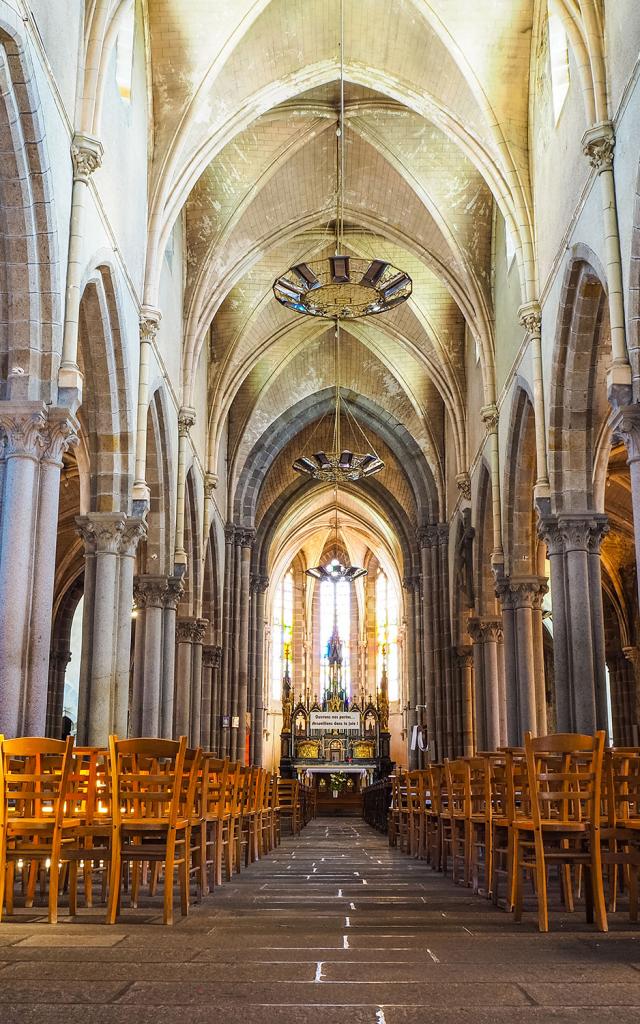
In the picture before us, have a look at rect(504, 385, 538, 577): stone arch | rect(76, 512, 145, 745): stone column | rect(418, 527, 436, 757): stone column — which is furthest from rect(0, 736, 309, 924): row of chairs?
rect(418, 527, 436, 757): stone column

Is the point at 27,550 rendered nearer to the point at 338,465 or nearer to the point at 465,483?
the point at 465,483

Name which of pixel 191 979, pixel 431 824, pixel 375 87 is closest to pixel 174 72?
pixel 375 87

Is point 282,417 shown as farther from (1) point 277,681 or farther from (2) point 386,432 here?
Result: (1) point 277,681

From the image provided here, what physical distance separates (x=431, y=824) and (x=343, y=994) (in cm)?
822

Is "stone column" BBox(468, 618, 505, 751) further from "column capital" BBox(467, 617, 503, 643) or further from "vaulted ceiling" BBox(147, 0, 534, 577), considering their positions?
"vaulted ceiling" BBox(147, 0, 534, 577)

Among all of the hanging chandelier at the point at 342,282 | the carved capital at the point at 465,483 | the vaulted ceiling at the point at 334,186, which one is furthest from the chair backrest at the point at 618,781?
the carved capital at the point at 465,483

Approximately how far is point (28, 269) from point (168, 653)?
9788 mm

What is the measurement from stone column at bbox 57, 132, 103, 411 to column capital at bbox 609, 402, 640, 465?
18.6ft

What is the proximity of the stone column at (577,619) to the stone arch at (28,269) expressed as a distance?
7568 mm

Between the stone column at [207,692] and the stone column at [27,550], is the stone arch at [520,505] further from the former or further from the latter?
the stone column at [207,692]

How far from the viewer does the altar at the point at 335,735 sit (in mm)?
40000

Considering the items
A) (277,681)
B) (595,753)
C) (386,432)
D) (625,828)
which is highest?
(386,432)

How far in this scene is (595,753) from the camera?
671 cm

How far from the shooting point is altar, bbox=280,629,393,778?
4000 cm
